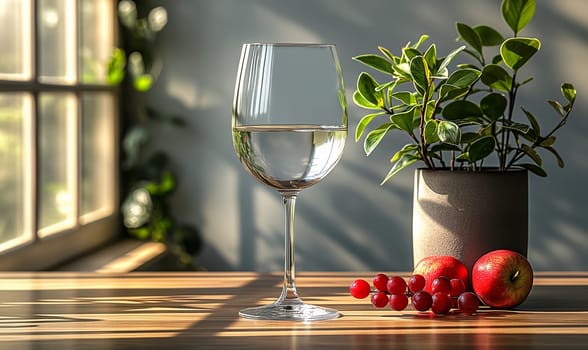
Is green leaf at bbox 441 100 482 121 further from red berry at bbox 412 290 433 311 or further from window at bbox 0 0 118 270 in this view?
window at bbox 0 0 118 270

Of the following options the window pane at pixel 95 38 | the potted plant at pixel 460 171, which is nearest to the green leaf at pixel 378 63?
the potted plant at pixel 460 171

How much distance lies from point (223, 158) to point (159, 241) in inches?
16.7

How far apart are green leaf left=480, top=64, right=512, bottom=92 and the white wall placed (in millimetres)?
2510

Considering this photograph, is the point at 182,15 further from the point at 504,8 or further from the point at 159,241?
the point at 504,8

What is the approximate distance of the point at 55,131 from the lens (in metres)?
2.94

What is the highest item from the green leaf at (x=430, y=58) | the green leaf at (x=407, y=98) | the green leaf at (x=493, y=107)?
the green leaf at (x=430, y=58)

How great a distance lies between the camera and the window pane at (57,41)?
9.36ft

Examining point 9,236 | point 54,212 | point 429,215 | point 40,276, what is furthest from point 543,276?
point 54,212

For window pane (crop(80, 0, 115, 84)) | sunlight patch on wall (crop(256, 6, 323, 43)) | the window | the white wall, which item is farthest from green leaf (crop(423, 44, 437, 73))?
sunlight patch on wall (crop(256, 6, 323, 43))

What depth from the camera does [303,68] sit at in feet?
2.77

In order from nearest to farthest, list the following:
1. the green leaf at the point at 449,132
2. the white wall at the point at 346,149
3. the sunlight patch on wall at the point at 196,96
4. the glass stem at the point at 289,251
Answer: the glass stem at the point at 289,251 < the green leaf at the point at 449,132 < the white wall at the point at 346,149 < the sunlight patch on wall at the point at 196,96

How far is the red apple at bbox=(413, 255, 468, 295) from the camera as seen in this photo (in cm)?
98

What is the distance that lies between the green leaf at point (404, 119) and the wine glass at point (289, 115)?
0.61 ft

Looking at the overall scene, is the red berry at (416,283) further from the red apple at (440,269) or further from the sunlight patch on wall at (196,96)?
the sunlight patch on wall at (196,96)
